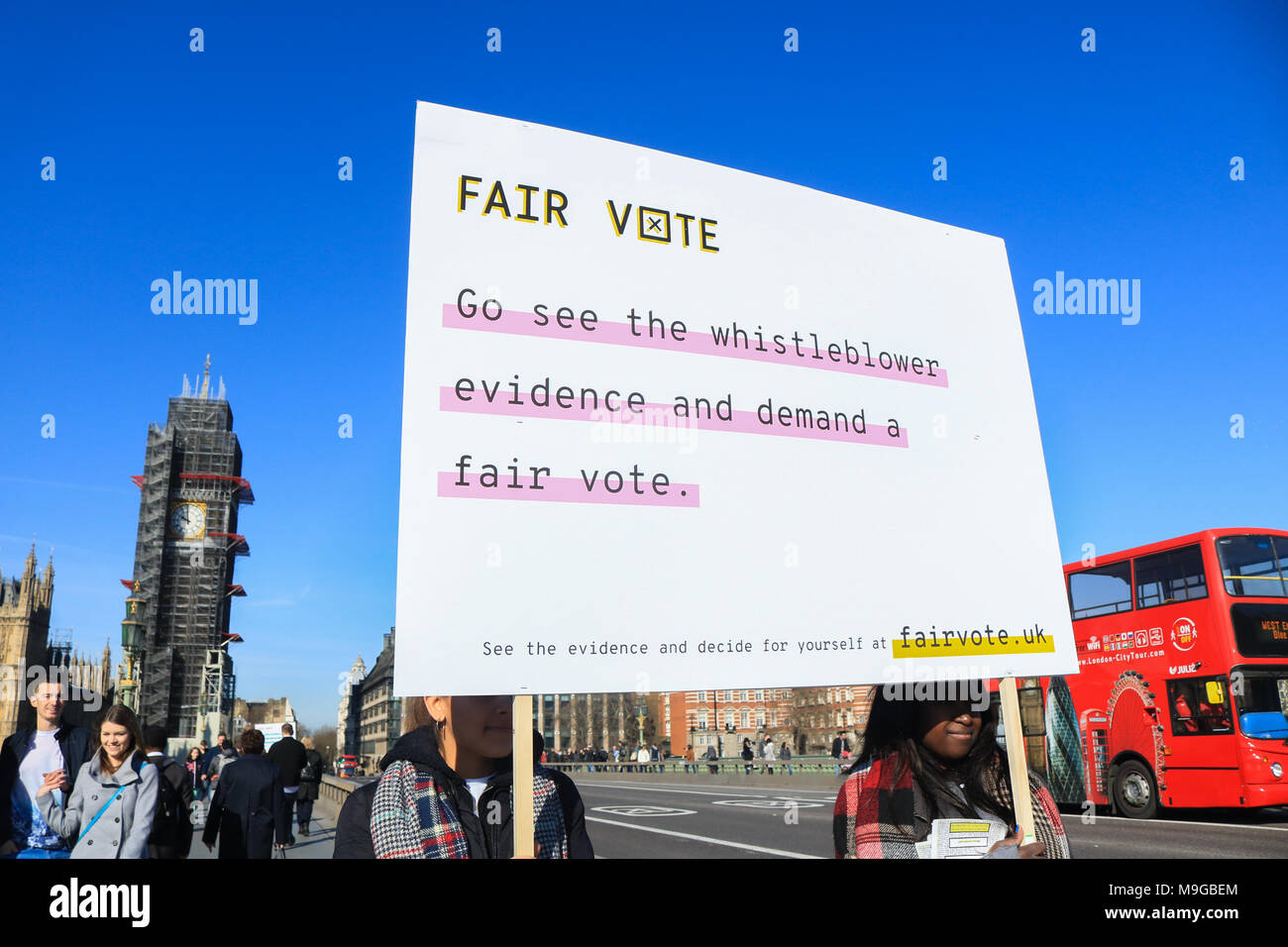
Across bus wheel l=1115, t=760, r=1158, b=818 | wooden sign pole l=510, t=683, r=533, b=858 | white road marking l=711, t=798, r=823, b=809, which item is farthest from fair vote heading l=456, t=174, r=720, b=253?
white road marking l=711, t=798, r=823, b=809

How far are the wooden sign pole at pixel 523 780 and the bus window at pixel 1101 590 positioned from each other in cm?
1508

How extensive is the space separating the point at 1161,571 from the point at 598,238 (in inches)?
567

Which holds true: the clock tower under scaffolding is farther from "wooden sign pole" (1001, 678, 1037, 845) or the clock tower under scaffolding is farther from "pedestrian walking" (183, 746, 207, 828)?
"wooden sign pole" (1001, 678, 1037, 845)

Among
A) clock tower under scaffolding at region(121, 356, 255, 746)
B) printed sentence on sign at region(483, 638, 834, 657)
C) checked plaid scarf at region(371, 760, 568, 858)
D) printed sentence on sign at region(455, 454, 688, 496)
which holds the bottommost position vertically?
checked plaid scarf at region(371, 760, 568, 858)

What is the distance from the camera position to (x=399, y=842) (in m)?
2.40

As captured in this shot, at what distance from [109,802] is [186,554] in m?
126

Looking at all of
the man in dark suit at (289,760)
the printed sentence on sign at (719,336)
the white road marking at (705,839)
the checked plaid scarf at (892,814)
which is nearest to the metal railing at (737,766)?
the white road marking at (705,839)

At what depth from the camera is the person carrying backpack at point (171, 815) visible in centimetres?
522

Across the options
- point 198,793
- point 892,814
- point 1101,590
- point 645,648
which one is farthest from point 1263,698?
point 198,793

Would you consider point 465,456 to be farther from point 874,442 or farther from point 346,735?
point 346,735

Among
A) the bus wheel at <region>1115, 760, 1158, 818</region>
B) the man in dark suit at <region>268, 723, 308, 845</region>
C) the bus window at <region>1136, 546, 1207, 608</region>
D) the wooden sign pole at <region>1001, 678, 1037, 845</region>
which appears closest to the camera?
the wooden sign pole at <region>1001, 678, 1037, 845</region>

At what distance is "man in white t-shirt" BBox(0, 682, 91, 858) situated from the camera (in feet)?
15.0

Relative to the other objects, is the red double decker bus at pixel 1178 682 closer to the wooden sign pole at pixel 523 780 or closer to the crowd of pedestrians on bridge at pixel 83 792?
the crowd of pedestrians on bridge at pixel 83 792
